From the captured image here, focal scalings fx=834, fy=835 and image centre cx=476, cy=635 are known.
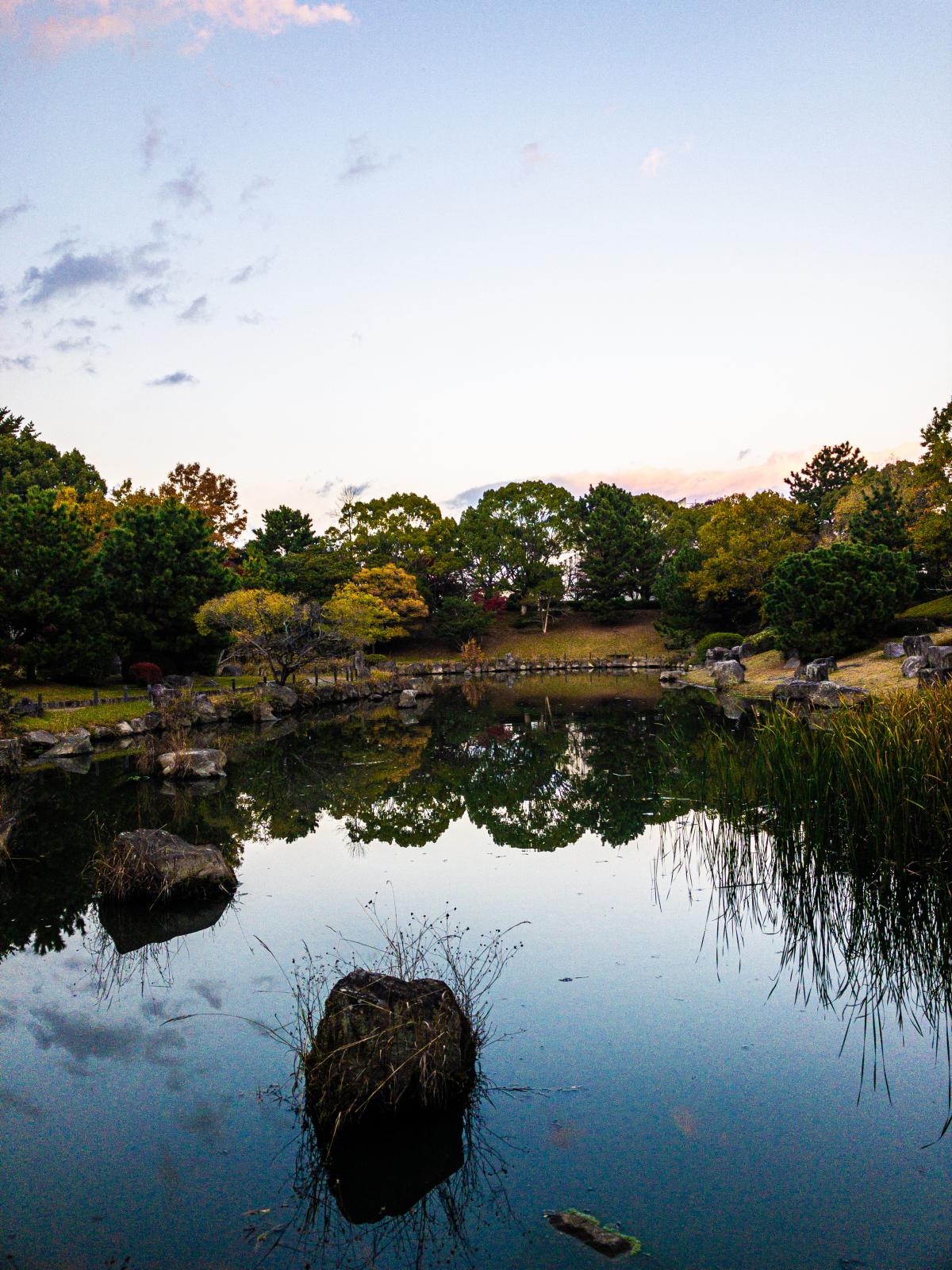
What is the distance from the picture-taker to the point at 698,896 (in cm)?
911

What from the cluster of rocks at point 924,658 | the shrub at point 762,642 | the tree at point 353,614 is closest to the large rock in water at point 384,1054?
the cluster of rocks at point 924,658

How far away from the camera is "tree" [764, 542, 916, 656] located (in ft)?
102

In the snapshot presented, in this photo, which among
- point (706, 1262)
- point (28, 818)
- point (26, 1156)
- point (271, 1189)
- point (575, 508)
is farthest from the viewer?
point (575, 508)

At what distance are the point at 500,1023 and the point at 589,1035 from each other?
2.16ft

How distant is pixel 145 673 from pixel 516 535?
135ft

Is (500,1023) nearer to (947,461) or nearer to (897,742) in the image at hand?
(897,742)

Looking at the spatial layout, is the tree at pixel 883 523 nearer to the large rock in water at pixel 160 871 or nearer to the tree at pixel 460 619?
the tree at pixel 460 619

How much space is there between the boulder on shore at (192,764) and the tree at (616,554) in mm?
48663

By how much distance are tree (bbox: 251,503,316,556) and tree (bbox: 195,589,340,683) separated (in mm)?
28855

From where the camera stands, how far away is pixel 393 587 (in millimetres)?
52844

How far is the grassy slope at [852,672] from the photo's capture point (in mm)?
24594

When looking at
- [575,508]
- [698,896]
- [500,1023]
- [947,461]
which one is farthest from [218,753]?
[575,508]

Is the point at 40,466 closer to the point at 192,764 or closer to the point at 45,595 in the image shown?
the point at 45,595

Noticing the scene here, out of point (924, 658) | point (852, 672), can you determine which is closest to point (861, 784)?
point (924, 658)
